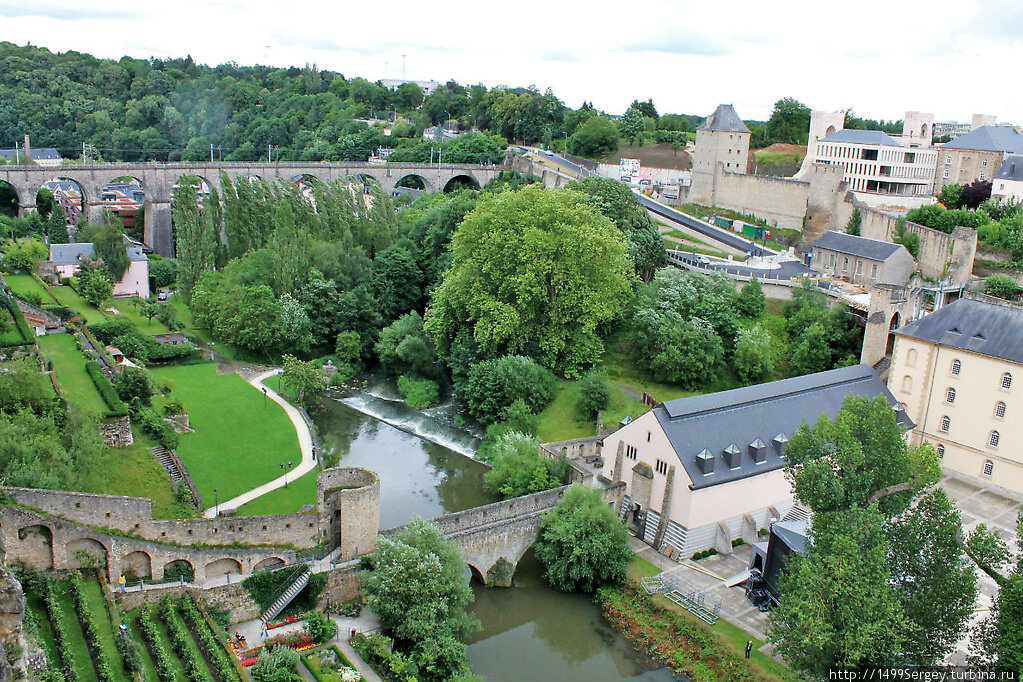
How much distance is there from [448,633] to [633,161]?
Answer: 53376mm

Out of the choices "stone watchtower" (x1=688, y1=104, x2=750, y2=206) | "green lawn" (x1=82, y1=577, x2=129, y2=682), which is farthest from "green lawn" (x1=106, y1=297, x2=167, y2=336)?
"stone watchtower" (x1=688, y1=104, x2=750, y2=206)

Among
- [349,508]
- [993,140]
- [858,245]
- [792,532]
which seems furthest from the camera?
[993,140]

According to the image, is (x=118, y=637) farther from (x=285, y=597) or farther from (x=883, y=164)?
(x=883, y=164)

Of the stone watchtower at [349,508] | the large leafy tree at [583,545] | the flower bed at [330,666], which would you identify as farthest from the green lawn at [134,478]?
the large leafy tree at [583,545]

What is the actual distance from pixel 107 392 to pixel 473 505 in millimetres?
14440

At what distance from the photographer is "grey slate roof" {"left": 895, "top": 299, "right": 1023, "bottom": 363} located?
31578mm

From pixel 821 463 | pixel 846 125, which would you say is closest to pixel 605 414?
pixel 821 463

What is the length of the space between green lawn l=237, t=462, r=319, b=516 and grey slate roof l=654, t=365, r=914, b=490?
12387 mm

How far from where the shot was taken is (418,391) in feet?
142

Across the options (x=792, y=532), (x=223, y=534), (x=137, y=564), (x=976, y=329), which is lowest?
(x=137, y=564)

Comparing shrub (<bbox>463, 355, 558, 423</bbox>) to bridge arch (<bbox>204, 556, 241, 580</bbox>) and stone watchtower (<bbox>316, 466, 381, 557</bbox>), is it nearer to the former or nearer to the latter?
stone watchtower (<bbox>316, 466, 381, 557</bbox>)

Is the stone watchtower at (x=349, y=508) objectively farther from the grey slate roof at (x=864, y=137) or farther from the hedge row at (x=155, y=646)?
the grey slate roof at (x=864, y=137)

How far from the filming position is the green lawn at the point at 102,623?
65.5 ft

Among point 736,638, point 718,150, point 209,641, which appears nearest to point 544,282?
point 736,638
